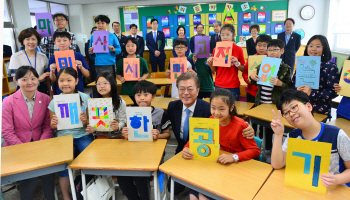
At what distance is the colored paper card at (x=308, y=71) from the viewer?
2238mm

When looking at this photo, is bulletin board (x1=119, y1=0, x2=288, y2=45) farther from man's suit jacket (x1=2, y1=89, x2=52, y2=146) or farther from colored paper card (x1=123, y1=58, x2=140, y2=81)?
man's suit jacket (x1=2, y1=89, x2=52, y2=146)

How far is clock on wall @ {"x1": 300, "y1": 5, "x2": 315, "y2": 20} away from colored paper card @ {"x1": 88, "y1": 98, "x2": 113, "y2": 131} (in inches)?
304

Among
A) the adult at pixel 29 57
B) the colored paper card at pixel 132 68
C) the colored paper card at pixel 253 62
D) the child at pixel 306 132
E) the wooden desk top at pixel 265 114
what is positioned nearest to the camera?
the child at pixel 306 132

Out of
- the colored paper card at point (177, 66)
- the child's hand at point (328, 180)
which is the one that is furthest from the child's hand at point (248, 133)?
the colored paper card at point (177, 66)

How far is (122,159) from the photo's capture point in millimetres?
1622

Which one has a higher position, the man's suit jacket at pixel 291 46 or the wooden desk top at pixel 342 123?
the man's suit jacket at pixel 291 46

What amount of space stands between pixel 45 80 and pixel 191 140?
2489 millimetres

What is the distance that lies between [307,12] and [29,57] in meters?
7.98

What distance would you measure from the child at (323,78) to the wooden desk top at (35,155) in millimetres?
2315

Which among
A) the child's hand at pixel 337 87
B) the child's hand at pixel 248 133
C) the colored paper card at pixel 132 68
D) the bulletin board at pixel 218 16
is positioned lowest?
the child's hand at pixel 248 133

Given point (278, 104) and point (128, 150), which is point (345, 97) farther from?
point (128, 150)

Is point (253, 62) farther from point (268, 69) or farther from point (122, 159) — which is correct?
point (122, 159)

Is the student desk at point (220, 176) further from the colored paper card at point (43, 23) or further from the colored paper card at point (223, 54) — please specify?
the colored paper card at point (43, 23)

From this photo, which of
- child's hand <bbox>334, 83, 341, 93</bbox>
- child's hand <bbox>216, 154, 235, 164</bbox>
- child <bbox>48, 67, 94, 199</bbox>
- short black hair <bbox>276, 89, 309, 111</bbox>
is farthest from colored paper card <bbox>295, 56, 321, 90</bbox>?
child <bbox>48, 67, 94, 199</bbox>
